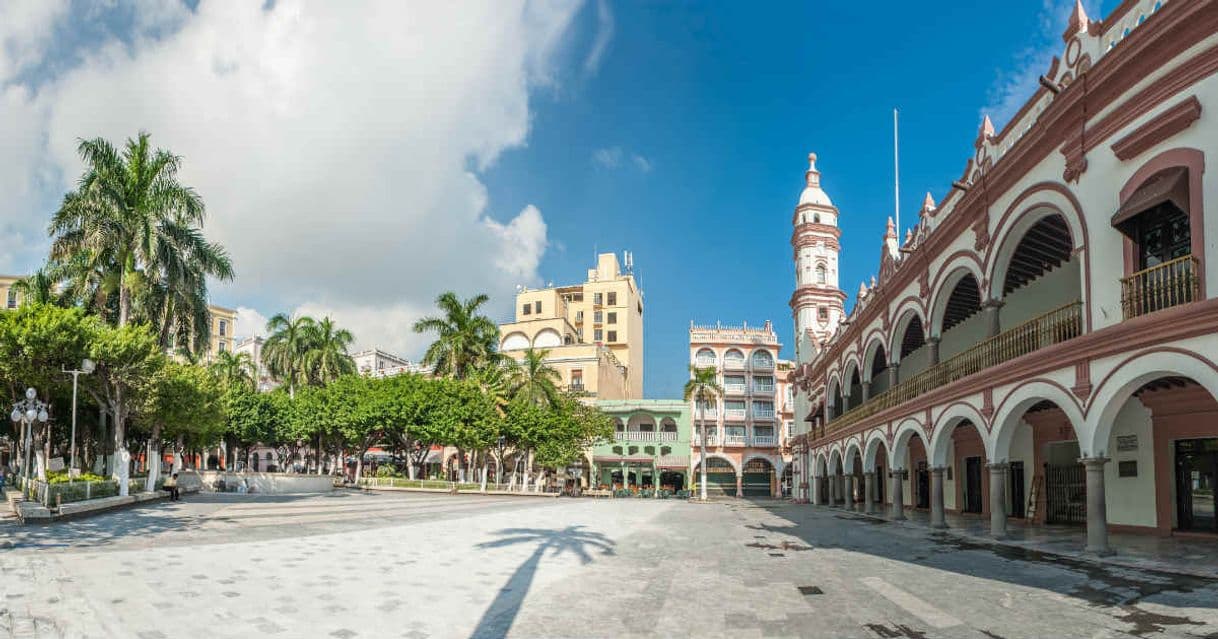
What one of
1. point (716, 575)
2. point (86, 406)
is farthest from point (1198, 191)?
point (86, 406)

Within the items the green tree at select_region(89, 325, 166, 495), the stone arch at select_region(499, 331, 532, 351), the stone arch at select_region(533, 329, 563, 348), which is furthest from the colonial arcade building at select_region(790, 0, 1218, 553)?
the stone arch at select_region(499, 331, 532, 351)

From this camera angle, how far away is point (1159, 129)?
13367 mm

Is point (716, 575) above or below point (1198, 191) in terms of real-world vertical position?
below

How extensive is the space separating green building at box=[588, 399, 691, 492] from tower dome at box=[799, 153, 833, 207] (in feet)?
67.2

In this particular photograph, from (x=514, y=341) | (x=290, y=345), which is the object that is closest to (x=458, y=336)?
(x=290, y=345)

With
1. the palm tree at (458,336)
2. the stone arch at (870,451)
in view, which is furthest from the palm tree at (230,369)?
the stone arch at (870,451)

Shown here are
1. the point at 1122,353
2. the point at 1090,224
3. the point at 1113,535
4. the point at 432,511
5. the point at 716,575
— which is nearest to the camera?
the point at 716,575

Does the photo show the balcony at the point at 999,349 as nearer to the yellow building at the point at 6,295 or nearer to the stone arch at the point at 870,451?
the stone arch at the point at 870,451

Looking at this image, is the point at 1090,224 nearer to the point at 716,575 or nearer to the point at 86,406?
the point at 716,575

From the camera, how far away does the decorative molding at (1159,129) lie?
12.7 meters

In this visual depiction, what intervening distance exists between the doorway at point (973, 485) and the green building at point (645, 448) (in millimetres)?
36269

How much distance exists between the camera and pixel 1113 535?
63.0 feet

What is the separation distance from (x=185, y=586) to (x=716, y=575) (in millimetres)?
8171

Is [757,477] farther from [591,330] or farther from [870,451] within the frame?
[870,451]
